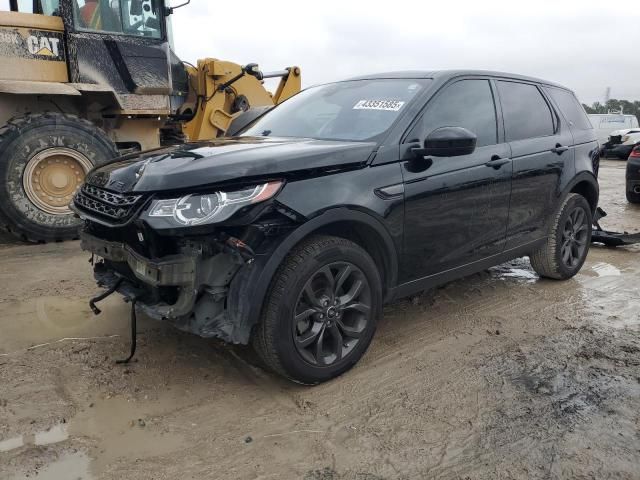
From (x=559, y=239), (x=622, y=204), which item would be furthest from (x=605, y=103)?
(x=559, y=239)

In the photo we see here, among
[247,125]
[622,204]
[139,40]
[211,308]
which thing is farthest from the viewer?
[622,204]

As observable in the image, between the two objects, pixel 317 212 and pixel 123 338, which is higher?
pixel 317 212

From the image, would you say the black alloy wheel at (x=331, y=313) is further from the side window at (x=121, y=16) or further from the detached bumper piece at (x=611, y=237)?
the side window at (x=121, y=16)

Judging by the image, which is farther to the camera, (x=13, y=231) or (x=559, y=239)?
(x=13, y=231)

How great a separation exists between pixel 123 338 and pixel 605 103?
63.4m

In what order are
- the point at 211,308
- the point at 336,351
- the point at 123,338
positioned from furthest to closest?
the point at 123,338 → the point at 336,351 → the point at 211,308

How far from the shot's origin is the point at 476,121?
13.0 feet

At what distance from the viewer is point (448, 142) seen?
3.27m

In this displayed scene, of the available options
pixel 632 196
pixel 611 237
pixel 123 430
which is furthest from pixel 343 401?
pixel 632 196

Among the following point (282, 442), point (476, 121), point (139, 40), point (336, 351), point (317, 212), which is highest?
point (139, 40)

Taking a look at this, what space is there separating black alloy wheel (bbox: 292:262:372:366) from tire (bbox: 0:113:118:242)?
4295 mm

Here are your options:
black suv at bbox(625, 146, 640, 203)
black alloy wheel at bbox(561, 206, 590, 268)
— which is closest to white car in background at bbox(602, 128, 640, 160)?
black suv at bbox(625, 146, 640, 203)

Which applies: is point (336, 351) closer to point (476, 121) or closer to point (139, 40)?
point (476, 121)

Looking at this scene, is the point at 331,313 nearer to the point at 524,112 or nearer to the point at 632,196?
the point at 524,112
